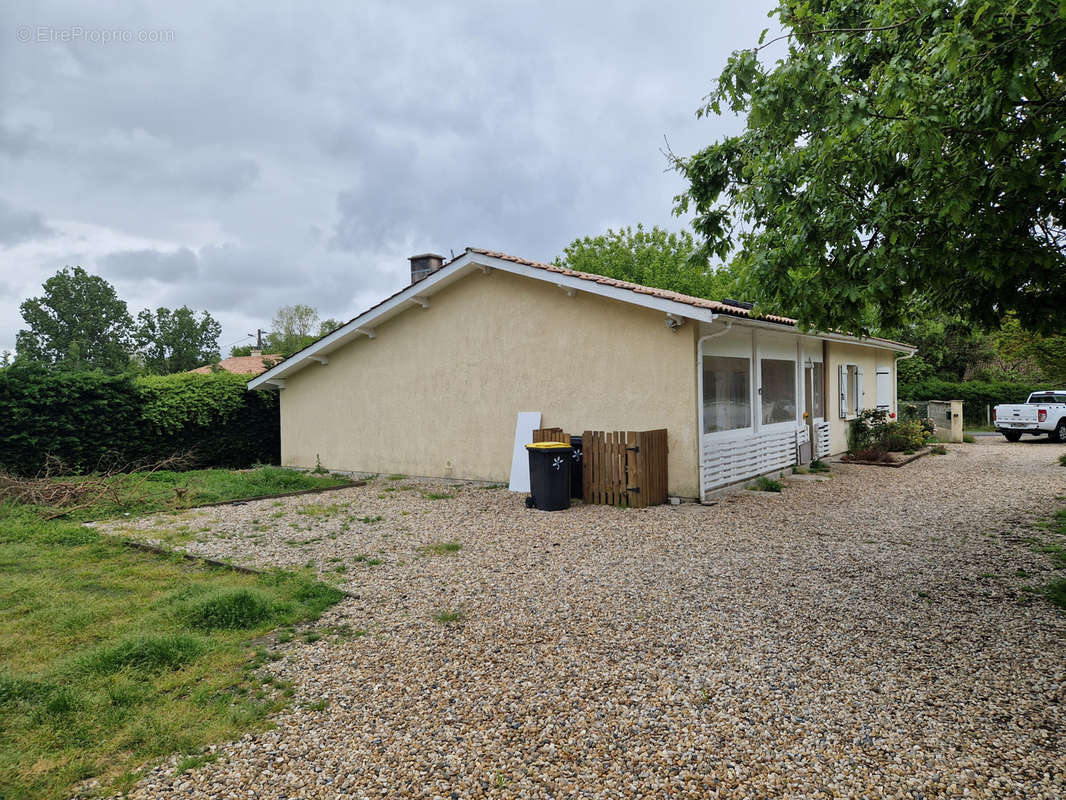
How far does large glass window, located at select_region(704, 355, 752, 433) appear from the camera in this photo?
9.70 meters

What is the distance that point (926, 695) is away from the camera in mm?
3328

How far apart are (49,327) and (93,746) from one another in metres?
62.5

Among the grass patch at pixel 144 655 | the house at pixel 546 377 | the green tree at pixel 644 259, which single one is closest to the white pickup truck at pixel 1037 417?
the house at pixel 546 377

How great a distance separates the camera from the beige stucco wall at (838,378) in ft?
48.4

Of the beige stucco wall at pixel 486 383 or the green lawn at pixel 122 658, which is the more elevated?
the beige stucco wall at pixel 486 383

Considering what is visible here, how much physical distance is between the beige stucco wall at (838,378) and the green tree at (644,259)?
20603mm

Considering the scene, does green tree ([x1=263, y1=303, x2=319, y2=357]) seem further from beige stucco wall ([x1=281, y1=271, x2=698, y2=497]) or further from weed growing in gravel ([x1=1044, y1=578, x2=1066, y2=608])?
weed growing in gravel ([x1=1044, y1=578, x2=1066, y2=608])

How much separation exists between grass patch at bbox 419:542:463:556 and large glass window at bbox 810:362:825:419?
400 inches

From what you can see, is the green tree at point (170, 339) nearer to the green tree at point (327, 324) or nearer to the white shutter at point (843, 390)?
the green tree at point (327, 324)

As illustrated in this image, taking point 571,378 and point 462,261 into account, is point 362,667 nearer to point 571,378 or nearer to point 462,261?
point 571,378

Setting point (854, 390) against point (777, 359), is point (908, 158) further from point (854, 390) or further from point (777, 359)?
point (854, 390)

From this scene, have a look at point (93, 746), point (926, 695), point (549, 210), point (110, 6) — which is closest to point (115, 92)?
point (110, 6)

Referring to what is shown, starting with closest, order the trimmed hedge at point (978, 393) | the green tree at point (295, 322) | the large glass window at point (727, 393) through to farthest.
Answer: the large glass window at point (727, 393), the trimmed hedge at point (978, 393), the green tree at point (295, 322)

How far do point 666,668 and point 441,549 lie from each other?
12.0 feet
